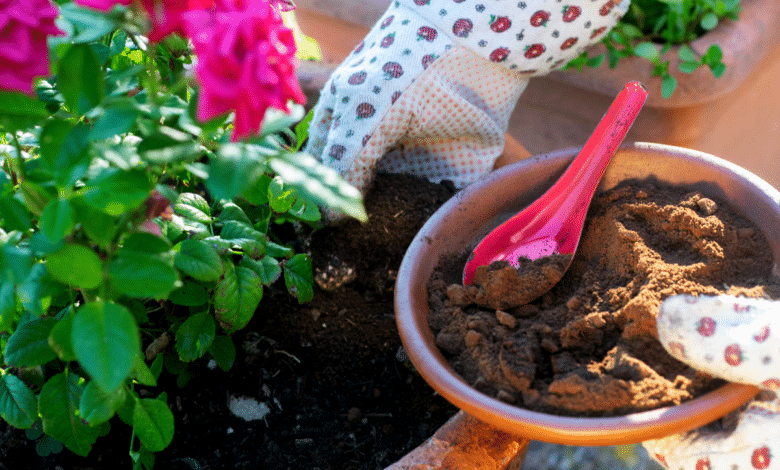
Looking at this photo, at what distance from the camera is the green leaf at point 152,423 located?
67 cm

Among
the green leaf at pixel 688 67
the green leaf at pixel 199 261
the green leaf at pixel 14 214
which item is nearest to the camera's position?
the green leaf at pixel 14 214

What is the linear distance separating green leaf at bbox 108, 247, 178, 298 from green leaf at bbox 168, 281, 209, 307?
9.9 inches

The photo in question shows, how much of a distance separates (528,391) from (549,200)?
0.31 m

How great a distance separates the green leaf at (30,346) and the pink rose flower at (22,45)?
0.29 metres

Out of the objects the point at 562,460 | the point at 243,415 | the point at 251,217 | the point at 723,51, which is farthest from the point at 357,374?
the point at 723,51

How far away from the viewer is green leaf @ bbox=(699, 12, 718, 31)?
1.19 meters

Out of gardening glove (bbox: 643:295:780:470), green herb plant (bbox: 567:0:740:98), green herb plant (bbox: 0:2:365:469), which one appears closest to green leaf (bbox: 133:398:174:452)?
green herb plant (bbox: 0:2:365:469)

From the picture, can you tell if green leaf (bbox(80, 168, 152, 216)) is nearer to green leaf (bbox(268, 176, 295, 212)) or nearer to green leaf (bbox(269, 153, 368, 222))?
green leaf (bbox(269, 153, 368, 222))

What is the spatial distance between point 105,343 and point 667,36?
1.21 metres

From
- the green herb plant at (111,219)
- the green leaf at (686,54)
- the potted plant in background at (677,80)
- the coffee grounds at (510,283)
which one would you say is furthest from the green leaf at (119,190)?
the green leaf at (686,54)

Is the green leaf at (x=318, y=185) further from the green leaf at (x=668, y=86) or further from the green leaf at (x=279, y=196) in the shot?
the green leaf at (x=668, y=86)

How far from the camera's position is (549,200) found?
862mm

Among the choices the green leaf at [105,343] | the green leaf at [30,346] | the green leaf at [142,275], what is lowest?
the green leaf at [30,346]

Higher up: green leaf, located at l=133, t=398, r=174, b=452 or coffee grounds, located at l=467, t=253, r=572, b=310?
coffee grounds, located at l=467, t=253, r=572, b=310
